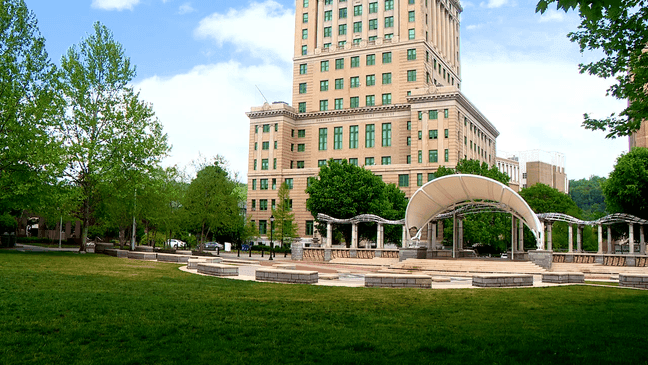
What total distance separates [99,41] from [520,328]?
3837 cm

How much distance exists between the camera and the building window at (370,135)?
81.1 metres

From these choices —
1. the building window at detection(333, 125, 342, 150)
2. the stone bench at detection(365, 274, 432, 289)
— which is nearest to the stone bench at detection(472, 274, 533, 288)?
the stone bench at detection(365, 274, 432, 289)

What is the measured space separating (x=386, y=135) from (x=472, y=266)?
47.5 meters

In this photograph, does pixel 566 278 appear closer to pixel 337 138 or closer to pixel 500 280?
pixel 500 280

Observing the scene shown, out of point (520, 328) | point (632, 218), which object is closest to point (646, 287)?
point (520, 328)

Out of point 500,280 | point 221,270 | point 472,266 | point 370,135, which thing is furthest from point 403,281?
point 370,135

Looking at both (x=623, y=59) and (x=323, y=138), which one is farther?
(x=323, y=138)

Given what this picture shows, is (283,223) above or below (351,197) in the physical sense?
Result: below

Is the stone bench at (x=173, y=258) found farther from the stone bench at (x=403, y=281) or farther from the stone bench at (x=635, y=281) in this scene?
the stone bench at (x=635, y=281)

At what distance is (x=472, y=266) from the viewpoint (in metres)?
34.5

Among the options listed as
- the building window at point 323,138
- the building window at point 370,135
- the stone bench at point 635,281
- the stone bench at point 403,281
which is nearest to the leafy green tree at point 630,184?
the stone bench at point 635,281

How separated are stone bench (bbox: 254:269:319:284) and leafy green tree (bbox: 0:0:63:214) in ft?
67.3

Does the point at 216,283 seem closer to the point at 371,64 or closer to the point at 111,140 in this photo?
the point at 111,140

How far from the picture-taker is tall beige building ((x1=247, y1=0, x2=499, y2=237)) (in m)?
75.2
